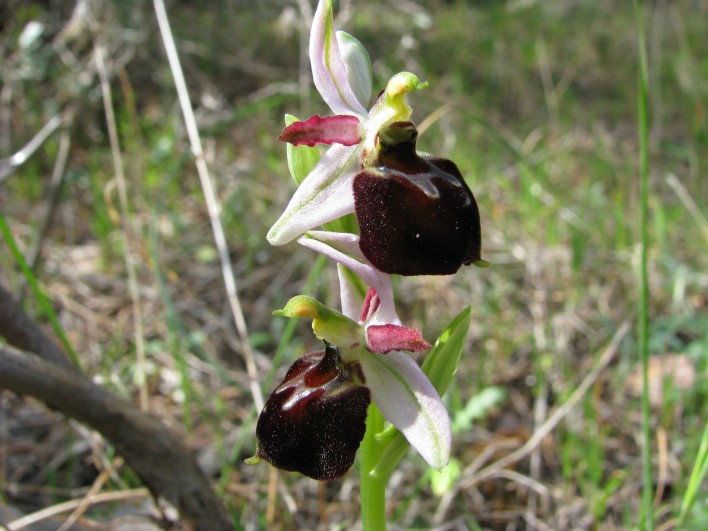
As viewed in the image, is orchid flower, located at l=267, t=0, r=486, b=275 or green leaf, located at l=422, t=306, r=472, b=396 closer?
orchid flower, located at l=267, t=0, r=486, b=275

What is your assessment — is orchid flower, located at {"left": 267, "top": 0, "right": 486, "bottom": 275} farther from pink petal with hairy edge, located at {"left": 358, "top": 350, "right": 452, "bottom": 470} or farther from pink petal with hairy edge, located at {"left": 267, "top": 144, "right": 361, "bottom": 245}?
pink petal with hairy edge, located at {"left": 358, "top": 350, "right": 452, "bottom": 470}

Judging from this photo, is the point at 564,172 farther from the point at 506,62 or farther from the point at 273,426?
the point at 273,426

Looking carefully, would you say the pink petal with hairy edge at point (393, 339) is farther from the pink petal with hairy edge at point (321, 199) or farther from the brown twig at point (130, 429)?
the brown twig at point (130, 429)

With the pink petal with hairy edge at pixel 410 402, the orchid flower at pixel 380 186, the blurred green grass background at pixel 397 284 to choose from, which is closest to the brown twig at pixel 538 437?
the blurred green grass background at pixel 397 284

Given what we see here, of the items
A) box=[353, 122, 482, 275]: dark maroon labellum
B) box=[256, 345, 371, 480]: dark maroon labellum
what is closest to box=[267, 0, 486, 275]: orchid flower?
box=[353, 122, 482, 275]: dark maroon labellum

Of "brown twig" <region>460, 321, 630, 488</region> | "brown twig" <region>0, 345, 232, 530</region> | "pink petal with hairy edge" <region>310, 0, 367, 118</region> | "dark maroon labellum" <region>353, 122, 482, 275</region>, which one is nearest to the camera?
"dark maroon labellum" <region>353, 122, 482, 275</region>

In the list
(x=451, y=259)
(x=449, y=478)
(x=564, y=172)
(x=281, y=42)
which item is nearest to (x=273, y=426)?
(x=451, y=259)
